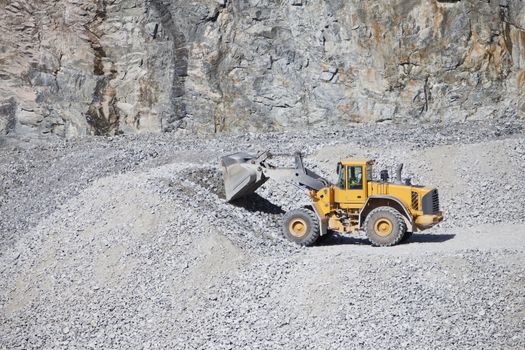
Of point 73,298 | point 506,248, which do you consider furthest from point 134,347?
point 506,248

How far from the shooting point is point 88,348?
39.0 feet

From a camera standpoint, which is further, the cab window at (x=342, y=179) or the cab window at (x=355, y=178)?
the cab window at (x=342, y=179)

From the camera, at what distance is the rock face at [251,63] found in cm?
2373

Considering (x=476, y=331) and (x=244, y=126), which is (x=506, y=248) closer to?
(x=476, y=331)

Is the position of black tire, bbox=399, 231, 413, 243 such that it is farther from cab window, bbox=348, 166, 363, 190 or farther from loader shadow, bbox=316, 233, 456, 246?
cab window, bbox=348, 166, 363, 190

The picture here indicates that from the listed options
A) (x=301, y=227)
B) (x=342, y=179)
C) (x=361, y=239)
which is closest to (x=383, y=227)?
(x=342, y=179)

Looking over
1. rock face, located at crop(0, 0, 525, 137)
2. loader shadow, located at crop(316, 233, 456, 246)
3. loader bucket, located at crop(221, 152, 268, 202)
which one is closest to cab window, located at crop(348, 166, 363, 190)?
loader shadow, located at crop(316, 233, 456, 246)

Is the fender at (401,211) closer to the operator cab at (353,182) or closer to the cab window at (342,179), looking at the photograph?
the operator cab at (353,182)

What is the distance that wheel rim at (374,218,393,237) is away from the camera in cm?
1386

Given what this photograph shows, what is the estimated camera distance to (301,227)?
14336 millimetres

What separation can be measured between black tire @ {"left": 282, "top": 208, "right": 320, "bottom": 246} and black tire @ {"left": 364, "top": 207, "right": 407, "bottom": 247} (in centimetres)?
90

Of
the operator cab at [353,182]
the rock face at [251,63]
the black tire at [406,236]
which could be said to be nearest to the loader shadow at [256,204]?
the operator cab at [353,182]

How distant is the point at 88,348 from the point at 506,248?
21.3 feet

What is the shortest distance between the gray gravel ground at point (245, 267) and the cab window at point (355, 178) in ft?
3.40
